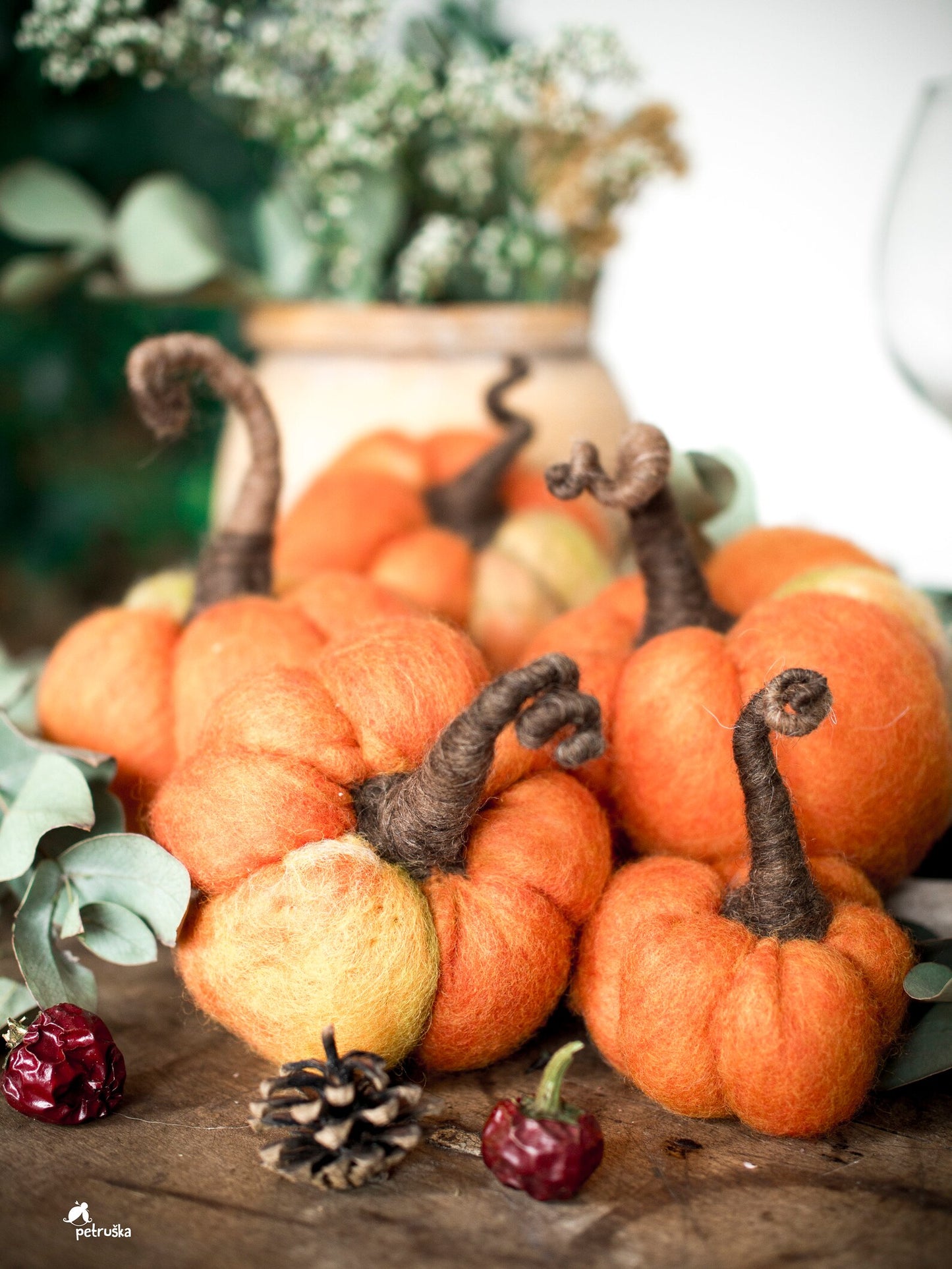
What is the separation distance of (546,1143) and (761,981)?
11 cm

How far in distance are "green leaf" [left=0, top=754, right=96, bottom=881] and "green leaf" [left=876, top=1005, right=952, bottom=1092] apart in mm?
395

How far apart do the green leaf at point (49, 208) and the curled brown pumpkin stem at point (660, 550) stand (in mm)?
864

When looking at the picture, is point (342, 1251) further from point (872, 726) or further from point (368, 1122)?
point (872, 726)

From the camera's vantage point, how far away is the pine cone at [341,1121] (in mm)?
419

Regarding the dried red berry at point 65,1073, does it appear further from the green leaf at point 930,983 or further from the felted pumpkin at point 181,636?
the green leaf at point 930,983

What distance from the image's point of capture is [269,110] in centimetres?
123

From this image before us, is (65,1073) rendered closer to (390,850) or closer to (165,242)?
(390,850)

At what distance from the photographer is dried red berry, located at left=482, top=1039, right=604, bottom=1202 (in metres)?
0.41

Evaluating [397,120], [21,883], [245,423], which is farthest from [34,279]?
[21,883]

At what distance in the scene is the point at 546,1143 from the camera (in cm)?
41

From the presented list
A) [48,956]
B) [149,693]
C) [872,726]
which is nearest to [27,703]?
[149,693]

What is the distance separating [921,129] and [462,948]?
729 millimetres

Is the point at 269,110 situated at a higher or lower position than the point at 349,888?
higher

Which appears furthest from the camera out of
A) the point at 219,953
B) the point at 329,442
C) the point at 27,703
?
the point at 329,442
